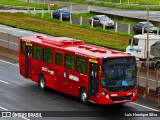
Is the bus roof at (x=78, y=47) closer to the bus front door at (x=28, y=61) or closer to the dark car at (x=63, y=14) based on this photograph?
the bus front door at (x=28, y=61)

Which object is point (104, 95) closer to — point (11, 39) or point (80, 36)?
point (11, 39)

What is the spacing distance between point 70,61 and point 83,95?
2.15 meters

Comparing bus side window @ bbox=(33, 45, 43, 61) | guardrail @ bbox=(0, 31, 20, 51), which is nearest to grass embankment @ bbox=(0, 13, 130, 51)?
guardrail @ bbox=(0, 31, 20, 51)

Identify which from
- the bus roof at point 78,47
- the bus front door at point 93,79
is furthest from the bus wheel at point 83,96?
the bus roof at point 78,47

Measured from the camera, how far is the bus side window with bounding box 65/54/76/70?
30125 mm

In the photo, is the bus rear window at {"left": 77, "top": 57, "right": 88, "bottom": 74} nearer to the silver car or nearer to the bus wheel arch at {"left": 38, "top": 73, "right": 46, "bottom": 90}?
the bus wheel arch at {"left": 38, "top": 73, "right": 46, "bottom": 90}

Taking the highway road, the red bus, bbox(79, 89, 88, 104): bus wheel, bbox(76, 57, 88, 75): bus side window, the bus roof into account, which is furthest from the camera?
bbox(76, 57, 88, 75): bus side window

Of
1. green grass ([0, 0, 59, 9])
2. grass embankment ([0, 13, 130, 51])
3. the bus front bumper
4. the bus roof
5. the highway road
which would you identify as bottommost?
grass embankment ([0, 13, 130, 51])

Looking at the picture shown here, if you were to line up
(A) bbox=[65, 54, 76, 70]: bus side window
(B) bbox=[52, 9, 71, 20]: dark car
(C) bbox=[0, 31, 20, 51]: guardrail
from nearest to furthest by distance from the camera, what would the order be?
1. (A) bbox=[65, 54, 76, 70]: bus side window
2. (C) bbox=[0, 31, 20, 51]: guardrail
3. (B) bbox=[52, 9, 71, 20]: dark car

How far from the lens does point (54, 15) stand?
71.8 metres

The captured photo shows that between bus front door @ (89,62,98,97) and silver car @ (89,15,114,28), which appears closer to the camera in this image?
bus front door @ (89,62,98,97)

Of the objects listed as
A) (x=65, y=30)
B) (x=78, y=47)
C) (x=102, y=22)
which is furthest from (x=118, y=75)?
(x=102, y=22)

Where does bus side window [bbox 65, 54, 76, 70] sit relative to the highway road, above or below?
above

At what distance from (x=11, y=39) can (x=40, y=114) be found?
19861 millimetres
